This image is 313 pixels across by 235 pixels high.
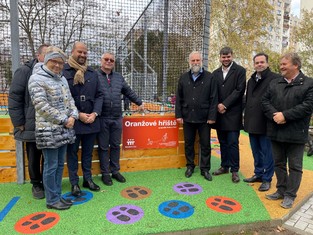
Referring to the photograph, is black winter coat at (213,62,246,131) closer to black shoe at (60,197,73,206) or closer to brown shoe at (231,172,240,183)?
brown shoe at (231,172,240,183)

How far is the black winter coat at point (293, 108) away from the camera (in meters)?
2.89

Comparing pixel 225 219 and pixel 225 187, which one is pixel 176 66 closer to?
pixel 225 187

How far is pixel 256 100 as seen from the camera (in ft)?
12.0

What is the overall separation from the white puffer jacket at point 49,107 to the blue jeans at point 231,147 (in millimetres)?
2476

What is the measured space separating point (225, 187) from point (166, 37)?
289cm

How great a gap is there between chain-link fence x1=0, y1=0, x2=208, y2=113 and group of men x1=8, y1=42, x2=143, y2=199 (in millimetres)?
909

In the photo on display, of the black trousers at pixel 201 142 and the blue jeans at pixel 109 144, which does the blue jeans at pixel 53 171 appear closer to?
the blue jeans at pixel 109 144

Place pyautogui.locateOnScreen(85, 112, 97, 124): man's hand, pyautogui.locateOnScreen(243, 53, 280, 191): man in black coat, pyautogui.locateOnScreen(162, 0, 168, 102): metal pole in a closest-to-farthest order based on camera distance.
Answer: pyautogui.locateOnScreen(85, 112, 97, 124): man's hand < pyautogui.locateOnScreen(243, 53, 280, 191): man in black coat < pyautogui.locateOnScreen(162, 0, 168, 102): metal pole

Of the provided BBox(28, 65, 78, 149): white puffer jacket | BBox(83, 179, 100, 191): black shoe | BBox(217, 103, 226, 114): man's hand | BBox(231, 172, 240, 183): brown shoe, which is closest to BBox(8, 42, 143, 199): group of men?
BBox(83, 179, 100, 191): black shoe

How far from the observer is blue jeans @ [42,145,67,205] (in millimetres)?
2865

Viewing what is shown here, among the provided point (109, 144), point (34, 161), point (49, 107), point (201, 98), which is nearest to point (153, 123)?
point (109, 144)

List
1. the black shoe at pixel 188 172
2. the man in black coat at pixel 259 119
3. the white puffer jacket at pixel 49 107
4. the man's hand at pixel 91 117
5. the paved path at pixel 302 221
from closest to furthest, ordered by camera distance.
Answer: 1. the white puffer jacket at pixel 49 107
2. the paved path at pixel 302 221
3. the man's hand at pixel 91 117
4. the man in black coat at pixel 259 119
5. the black shoe at pixel 188 172

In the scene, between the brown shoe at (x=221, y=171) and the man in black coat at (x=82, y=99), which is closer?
the man in black coat at (x=82, y=99)

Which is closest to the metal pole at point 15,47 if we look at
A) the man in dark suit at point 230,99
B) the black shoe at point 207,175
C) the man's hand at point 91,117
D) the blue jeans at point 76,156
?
the blue jeans at point 76,156
